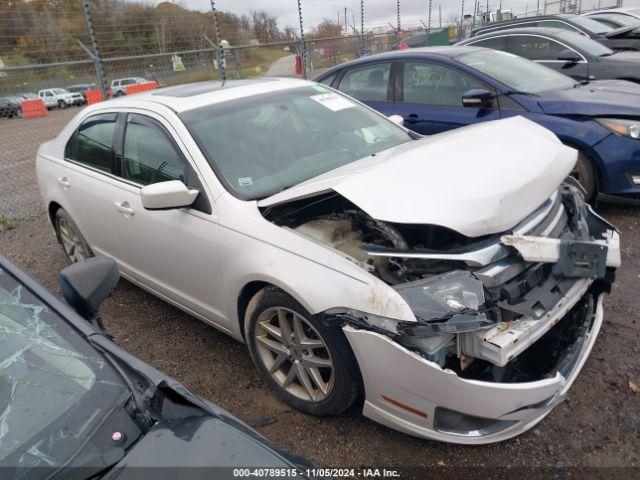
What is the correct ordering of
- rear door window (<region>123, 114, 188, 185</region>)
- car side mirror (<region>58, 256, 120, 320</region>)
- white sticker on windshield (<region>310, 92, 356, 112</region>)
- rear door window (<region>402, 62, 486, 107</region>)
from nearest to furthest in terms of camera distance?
car side mirror (<region>58, 256, 120, 320</region>) → rear door window (<region>123, 114, 188, 185</region>) → white sticker on windshield (<region>310, 92, 356, 112</region>) → rear door window (<region>402, 62, 486, 107</region>)

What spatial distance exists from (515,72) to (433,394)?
4279 millimetres

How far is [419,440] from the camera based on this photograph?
2.42 meters

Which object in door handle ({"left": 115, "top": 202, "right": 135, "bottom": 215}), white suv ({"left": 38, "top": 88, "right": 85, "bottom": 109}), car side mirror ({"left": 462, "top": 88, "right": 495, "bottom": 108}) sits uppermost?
car side mirror ({"left": 462, "top": 88, "right": 495, "bottom": 108})

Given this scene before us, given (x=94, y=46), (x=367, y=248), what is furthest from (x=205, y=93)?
(x=94, y=46)

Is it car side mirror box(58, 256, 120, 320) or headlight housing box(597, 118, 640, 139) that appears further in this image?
headlight housing box(597, 118, 640, 139)

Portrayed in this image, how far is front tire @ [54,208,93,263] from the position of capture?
4.20m

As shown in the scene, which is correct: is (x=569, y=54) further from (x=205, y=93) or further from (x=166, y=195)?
(x=166, y=195)

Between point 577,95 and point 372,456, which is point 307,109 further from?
point 577,95

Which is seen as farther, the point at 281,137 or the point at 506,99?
the point at 506,99

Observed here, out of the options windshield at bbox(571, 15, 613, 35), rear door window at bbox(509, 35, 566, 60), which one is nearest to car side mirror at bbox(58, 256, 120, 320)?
rear door window at bbox(509, 35, 566, 60)

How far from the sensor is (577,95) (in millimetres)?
4738

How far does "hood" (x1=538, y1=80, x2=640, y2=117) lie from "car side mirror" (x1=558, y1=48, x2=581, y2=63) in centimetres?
240

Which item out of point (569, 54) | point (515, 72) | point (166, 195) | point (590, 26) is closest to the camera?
point (166, 195)

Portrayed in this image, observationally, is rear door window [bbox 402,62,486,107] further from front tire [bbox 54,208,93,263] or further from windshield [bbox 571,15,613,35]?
windshield [bbox 571,15,613,35]
